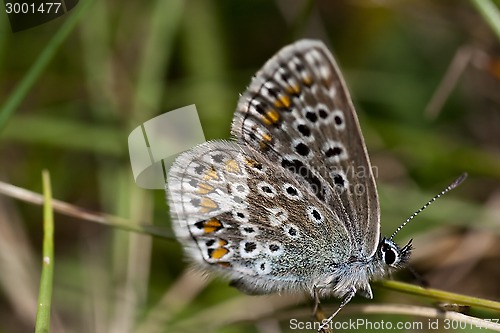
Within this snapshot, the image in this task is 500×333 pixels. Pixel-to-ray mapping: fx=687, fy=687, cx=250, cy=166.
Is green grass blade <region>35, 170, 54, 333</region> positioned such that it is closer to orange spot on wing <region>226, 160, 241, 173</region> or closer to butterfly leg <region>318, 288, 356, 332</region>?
orange spot on wing <region>226, 160, 241, 173</region>

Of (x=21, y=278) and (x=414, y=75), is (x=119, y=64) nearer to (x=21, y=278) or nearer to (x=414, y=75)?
(x=21, y=278)

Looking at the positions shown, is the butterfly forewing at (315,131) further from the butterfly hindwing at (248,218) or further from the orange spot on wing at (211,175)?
the orange spot on wing at (211,175)

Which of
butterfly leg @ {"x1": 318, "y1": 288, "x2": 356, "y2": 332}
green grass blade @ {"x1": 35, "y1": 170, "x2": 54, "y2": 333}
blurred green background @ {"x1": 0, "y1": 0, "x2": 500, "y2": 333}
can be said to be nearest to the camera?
green grass blade @ {"x1": 35, "y1": 170, "x2": 54, "y2": 333}

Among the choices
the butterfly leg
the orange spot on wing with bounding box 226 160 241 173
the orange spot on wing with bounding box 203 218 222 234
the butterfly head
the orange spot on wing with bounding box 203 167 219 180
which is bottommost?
the butterfly leg

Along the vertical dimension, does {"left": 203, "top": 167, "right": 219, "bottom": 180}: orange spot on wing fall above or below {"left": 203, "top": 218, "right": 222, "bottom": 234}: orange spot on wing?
above

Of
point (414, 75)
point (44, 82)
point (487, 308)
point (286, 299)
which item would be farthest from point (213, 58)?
point (487, 308)

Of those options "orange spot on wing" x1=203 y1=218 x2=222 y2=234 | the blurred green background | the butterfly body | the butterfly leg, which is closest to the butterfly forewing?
the butterfly body
